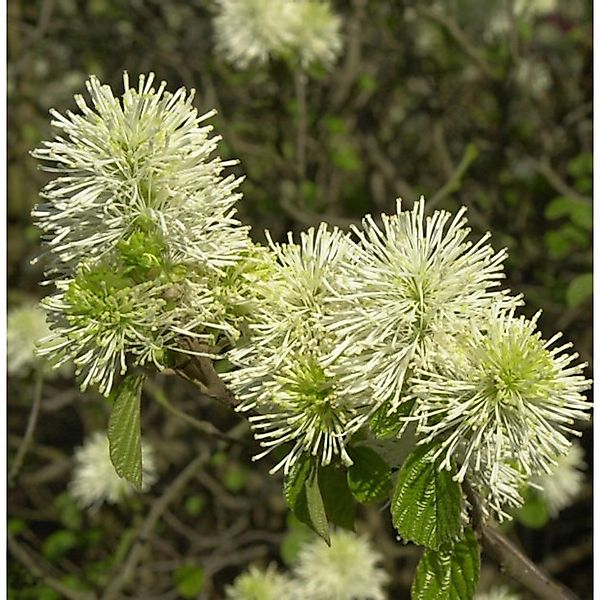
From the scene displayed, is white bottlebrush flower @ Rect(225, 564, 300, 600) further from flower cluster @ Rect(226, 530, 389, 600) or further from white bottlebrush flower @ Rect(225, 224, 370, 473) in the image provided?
white bottlebrush flower @ Rect(225, 224, 370, 473)

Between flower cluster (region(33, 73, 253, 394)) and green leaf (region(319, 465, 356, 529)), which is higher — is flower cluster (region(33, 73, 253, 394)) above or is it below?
above

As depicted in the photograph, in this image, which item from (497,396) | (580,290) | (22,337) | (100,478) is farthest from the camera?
(22,337)

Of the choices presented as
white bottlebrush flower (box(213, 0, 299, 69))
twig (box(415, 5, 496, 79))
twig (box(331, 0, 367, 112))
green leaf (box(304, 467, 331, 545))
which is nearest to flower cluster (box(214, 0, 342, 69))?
white bottlebrush flower (box(213, 0, 299, 69))

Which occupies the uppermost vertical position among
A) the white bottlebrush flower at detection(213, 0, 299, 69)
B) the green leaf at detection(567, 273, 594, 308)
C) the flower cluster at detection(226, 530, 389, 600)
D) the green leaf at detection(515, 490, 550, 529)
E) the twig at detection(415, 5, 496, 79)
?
the twig at detection(415, 5, 496, 79)

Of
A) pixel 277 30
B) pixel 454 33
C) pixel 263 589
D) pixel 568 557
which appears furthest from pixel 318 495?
pixel 568 557

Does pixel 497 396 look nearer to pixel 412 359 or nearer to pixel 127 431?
pixel 412 359
